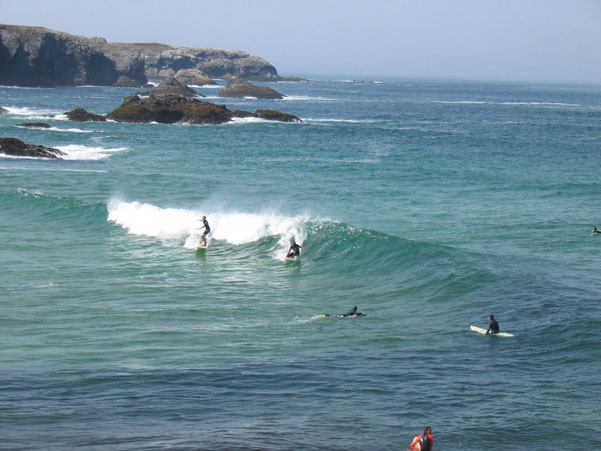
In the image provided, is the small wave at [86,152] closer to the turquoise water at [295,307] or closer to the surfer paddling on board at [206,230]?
the turquoise water at [295,307]

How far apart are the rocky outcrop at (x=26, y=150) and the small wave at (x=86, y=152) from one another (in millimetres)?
922

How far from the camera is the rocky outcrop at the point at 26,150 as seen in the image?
54.2m

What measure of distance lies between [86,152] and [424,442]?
164 feet

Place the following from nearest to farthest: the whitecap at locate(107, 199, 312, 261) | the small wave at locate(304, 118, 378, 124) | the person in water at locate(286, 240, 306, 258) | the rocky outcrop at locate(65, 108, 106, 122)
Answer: the person in water at locate(286, 240, 306, 258), the whitecap at locate(107, 199, 312, 261), the rocky outcrop at locate(65, 108, 106, 122), the small wave at locate(304, 118, 378, 124)

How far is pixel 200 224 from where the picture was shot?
32.6 metres

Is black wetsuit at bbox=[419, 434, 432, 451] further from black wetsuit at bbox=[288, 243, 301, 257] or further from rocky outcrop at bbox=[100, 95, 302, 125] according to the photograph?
rocky outcrop at bbox=[100, 95, 302, 125]

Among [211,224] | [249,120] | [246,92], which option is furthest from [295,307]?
[246,92]

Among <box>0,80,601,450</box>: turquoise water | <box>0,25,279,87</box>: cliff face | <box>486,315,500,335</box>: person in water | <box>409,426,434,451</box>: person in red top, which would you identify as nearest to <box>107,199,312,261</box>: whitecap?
<box>0,80,601,450</box>: turquoise water

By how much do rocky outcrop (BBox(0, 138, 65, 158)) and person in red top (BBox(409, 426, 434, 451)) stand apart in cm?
4687

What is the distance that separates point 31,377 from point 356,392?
22.8 feet

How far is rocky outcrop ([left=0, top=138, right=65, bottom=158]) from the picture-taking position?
54156 millimetres

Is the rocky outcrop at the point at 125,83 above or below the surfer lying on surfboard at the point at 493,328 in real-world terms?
above

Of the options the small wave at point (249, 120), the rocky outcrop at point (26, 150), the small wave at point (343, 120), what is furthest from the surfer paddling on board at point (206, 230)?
the small wave at point (343, 120)

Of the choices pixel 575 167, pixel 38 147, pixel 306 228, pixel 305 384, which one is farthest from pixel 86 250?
pixel 575 167
